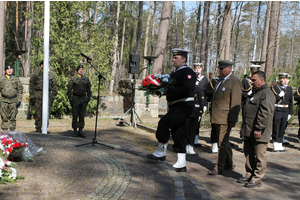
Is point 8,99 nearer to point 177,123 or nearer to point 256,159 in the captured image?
point 177,123

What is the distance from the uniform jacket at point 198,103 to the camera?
314 inches

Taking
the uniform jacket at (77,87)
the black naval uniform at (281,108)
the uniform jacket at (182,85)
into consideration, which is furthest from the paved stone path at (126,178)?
the uniform jacket at (77,87)

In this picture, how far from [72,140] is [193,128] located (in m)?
3.29

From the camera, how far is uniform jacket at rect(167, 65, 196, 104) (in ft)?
17.9

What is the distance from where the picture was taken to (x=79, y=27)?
1486cm

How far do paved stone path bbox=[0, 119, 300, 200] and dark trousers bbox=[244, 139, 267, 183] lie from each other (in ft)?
0.82

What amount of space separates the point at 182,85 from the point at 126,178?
1.88 metres

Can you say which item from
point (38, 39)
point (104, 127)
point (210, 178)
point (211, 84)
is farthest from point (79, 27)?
point (210, 178)

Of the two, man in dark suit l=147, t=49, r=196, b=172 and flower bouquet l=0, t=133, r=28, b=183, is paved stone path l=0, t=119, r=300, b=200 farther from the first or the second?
man in dark suit l=147, t=49, r=196, b=172

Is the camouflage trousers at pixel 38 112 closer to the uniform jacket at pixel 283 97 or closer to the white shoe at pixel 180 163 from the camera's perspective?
the white shoe at pixel 180 163

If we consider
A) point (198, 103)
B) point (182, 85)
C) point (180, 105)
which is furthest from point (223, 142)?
point (198, 103)

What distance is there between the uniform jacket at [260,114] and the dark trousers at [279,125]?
12.9 feet

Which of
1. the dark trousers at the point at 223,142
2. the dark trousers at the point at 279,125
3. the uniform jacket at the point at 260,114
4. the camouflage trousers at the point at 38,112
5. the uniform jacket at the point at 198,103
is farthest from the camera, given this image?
the camouflage trousers at the point at 38,112

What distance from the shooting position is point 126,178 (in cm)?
498
